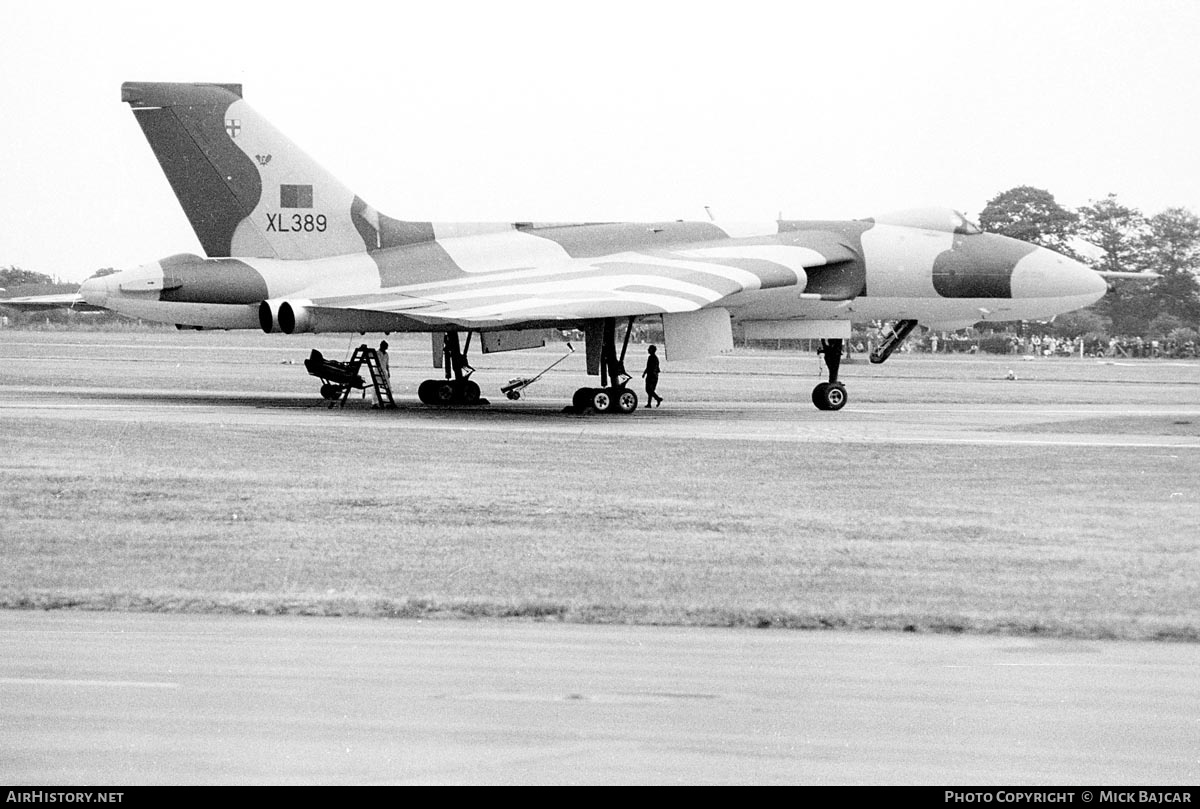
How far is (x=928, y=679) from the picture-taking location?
7637mm

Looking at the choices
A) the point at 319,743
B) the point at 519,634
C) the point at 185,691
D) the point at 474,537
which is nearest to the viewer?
the point at 319,743

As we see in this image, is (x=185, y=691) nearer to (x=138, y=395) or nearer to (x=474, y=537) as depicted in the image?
(x=474, y=537)

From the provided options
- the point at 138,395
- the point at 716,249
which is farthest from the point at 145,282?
the point at 716,249

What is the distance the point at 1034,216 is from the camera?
3895 inches

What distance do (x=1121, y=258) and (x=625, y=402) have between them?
74.8 metres

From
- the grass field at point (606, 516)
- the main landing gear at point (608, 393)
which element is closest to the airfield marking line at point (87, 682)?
the grass field at point (606, 516)

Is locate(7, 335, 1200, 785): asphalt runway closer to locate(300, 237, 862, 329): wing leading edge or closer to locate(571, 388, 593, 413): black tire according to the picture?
locate(300, 237, 862, 329): wing leading edge

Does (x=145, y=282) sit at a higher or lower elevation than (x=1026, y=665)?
higher

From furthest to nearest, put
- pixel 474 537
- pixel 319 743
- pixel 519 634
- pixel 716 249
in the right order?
1. pixel 716 249
2. pixel 474 537
3. pixel 519 634
4. pixel 319 743

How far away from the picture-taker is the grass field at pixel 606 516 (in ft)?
32.6

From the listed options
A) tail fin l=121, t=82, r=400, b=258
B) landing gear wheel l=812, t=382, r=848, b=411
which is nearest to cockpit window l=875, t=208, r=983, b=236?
landing gear wheel l=812, t=382, r=848, b=411
